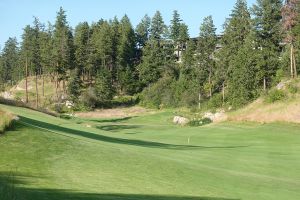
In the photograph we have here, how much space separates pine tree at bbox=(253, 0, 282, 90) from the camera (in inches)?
3004

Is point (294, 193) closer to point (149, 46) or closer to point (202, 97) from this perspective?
point (202, 97)

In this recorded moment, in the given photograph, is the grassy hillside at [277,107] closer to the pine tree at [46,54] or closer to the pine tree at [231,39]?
the pine tree at [231,39]

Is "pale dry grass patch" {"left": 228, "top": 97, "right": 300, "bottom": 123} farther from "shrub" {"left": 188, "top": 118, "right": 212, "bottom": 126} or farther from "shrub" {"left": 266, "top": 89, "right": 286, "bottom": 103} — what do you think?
"shrub" {"left": 188, "top": 118, "right": 212, "bottom": 126}

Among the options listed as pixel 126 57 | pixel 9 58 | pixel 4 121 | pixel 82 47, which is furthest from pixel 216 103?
pixel 9 58

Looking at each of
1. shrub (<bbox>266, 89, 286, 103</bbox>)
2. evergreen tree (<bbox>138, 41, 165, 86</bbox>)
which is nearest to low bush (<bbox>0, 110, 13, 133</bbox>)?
shrub (<bbox>266, 89, 286, 103</bbox>)

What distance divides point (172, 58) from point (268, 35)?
35009mm

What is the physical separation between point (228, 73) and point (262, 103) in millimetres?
26145

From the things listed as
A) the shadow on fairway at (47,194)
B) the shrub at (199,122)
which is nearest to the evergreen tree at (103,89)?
the shrub at (199,122)

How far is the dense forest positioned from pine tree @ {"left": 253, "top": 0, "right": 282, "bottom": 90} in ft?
0.57

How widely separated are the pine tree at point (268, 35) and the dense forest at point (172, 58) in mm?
173

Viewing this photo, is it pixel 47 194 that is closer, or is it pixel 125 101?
pixel 47 194

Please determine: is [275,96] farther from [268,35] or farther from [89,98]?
[89,98]

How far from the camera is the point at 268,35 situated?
83562mm

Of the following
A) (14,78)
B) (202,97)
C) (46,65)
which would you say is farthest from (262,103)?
(14,78)
